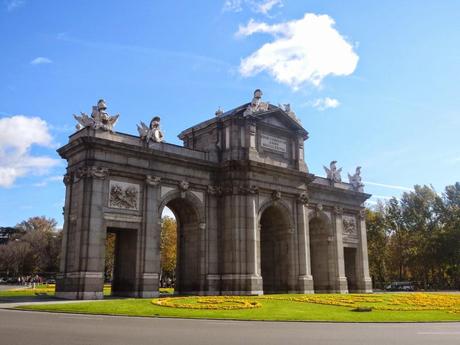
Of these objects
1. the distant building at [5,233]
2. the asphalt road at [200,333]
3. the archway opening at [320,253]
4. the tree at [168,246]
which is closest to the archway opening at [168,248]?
the tree at [168,246]

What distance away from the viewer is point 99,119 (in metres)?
39.2

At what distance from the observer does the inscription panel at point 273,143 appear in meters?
48.2

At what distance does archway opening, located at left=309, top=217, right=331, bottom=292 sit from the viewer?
54819mm

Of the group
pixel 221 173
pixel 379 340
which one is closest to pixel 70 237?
pixel 221 173

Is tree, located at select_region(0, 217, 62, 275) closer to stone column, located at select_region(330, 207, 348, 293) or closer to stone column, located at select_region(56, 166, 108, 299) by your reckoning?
stone column, located at select_region(330, 207, 348, 293)

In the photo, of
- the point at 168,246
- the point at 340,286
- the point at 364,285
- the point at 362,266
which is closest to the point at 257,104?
the point at 340,286

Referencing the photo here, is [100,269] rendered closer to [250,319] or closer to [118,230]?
[118,230]

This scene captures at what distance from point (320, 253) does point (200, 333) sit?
136ft

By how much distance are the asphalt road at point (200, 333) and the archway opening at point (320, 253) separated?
34232mm

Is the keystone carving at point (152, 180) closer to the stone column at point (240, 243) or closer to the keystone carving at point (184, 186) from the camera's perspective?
the keystone carving at point (184, 186)

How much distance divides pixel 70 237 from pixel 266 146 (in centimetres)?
2073

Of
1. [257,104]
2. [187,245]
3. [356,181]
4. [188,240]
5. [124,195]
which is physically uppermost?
[257,104]

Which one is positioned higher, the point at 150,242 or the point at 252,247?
the point at 150,242

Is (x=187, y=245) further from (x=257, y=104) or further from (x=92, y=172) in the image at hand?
(x=257, y=104)
